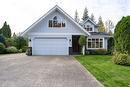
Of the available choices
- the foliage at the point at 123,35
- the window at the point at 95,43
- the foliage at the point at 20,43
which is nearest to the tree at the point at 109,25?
the foliage at the point at 20,43

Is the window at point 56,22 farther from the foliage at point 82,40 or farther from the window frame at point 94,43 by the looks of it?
the window frame at point 94,43

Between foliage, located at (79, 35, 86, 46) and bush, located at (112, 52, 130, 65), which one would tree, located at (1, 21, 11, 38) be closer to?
foliage, located at (79, 35, 86, 46)

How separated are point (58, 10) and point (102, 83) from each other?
987 inches

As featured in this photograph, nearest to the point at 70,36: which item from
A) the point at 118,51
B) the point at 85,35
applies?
the point at 85,35

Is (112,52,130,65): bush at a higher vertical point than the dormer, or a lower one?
lower

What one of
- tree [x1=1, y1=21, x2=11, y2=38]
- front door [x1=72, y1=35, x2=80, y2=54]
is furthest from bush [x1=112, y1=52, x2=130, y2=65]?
tree [x1=1, y1=21, x2=11, y2=38]

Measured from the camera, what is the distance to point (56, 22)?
119ft

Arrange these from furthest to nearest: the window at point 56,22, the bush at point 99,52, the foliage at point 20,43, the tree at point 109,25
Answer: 1. the tree at point 109,25
2. the foliage at point 20,43
3. the bush at point 99,52
4. the window at point 56,22

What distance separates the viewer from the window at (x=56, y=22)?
1416 inches

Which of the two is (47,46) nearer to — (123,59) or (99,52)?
(99,52)

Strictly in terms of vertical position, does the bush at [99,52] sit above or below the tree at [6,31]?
below

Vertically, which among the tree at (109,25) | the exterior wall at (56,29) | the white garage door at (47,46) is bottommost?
the white garage door at (47,46)

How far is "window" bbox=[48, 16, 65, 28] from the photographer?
1416 inches

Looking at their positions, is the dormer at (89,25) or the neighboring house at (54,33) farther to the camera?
the dormer at (89,25)
